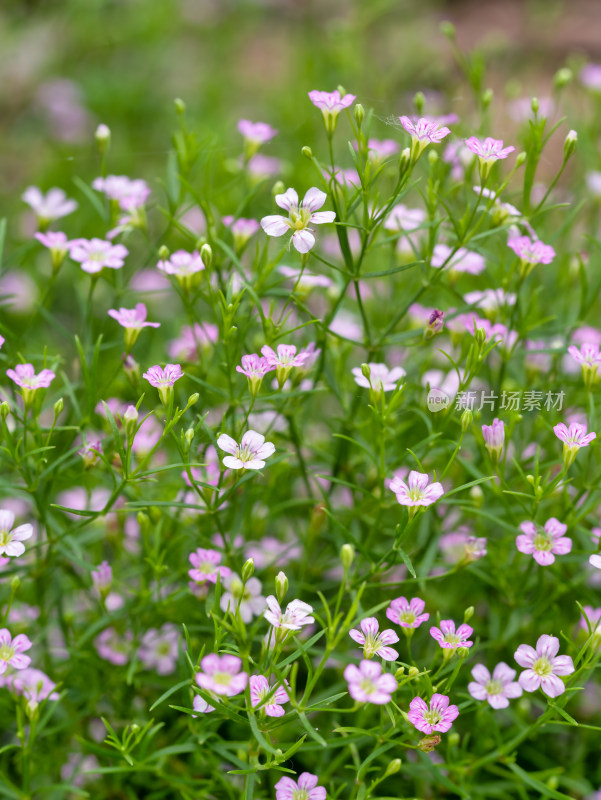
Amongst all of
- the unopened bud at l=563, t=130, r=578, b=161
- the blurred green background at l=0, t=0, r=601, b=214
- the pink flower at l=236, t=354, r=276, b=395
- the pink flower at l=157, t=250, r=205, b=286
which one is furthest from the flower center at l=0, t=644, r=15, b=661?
the blurred green background at l=0, t=0, r=601, b=214

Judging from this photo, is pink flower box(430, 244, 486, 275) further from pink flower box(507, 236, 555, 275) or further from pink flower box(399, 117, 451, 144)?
pink flower box(399, 117, 451, 144)

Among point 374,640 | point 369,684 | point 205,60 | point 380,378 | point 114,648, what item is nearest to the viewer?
point 369,684

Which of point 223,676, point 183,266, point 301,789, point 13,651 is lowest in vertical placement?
point 301,789

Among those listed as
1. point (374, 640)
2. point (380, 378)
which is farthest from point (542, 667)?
point (380, 378)

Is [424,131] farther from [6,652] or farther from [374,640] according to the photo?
[6,652]

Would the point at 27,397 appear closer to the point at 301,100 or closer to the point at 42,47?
the point at 301,100

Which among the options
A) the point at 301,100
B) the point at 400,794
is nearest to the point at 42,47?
the point at 301,100
